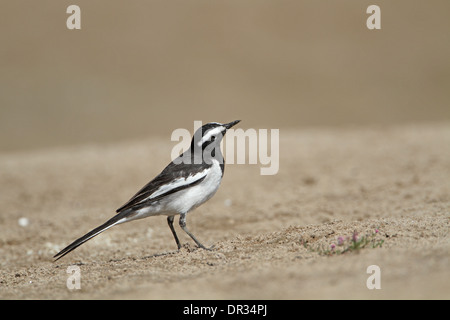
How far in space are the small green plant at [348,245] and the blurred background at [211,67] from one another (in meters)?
17.3

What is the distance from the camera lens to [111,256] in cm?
843

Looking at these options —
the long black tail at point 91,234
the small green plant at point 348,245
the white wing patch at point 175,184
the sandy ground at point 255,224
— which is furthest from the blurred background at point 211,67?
the small green plant at point 348,245

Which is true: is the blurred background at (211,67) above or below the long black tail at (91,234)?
above

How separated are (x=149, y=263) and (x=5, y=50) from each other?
27.4 m

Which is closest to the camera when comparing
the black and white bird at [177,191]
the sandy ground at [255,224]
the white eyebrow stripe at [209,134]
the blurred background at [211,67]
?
the sandy ground at [255,224]

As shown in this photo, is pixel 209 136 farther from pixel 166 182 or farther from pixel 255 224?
pixel 255 224

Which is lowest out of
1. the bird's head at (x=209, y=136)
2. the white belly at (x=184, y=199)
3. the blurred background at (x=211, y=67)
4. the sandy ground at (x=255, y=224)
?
the sandy ground at (x=255, y=224)

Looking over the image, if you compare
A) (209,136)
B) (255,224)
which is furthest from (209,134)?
(255,224)

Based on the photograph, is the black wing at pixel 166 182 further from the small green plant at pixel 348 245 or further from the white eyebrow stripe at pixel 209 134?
the small green plant at pixel 348 245

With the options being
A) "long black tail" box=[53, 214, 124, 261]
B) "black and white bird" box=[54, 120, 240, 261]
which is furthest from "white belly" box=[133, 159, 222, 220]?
"long black tail" box=[53, 214, 124, 261]

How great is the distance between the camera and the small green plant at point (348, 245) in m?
5.90

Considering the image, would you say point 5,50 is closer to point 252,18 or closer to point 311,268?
point 252,18

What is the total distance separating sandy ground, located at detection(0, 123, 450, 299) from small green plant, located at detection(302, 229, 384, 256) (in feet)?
0.25

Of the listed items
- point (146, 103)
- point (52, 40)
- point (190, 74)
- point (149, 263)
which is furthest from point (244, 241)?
point (52, 40)
